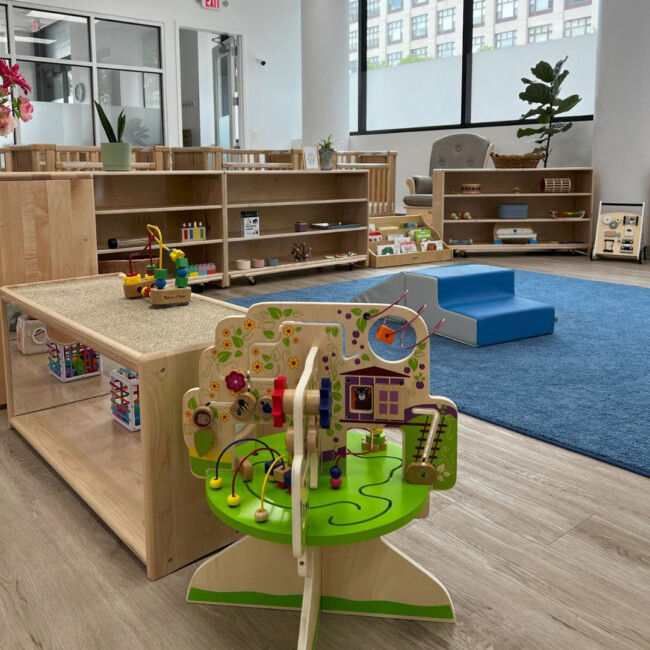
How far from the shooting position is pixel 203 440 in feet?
4.67

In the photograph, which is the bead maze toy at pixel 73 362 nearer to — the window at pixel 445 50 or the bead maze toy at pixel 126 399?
the bead maze toy at pixel 126 399

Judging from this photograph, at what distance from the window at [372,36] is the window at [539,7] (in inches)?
88.1

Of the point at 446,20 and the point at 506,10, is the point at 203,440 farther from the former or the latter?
the point at 446,20

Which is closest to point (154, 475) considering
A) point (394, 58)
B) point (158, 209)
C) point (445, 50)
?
point (158, 209)

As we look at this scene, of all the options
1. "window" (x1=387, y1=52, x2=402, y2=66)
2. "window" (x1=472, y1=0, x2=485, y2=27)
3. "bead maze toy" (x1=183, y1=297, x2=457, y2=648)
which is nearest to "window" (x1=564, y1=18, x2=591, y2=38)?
"window" (x1=472, y1=0, x2=485, y2=27)

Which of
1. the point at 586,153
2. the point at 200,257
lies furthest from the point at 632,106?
the point at 200,257

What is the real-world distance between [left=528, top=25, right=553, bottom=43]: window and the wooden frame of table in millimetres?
7171

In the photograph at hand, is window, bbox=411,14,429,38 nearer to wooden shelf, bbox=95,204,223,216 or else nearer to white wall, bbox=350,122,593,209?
white wall, bbox=350,122,593,209

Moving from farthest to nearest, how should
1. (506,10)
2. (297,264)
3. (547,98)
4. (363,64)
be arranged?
(363,64)
(506,10)
(547,98)
(297,264)

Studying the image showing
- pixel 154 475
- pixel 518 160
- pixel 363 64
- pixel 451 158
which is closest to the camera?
pixel 154 475

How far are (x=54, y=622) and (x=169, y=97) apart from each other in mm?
8071

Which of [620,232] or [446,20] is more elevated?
[446,20]

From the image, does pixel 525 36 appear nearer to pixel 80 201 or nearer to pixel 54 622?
pixel 80 201

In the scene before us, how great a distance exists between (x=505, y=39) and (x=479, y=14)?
47cm
